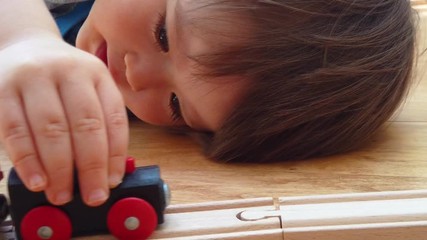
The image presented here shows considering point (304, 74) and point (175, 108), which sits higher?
point (304, 74)

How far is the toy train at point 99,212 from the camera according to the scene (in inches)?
19.2

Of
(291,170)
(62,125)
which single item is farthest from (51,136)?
(291,170)

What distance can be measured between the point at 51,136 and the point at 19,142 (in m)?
0.02

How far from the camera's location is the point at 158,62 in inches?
33.6

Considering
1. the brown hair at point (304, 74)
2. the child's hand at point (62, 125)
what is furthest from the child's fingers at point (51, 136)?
the brown hair at point (304, 74)

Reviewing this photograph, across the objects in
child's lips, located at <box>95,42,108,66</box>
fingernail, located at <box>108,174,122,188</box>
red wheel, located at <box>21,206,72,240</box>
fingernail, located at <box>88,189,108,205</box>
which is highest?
fingernail, located at <box>108,174,122,188</box>

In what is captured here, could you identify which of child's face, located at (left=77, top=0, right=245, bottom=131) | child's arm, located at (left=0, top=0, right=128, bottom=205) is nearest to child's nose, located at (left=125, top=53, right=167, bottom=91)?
child's face, located at (left=77, top=0, right=245, bottom=131)

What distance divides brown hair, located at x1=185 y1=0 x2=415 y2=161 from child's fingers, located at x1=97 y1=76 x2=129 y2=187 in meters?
0.25

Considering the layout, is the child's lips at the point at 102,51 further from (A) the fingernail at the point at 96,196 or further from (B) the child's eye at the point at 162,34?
(A) the fingernail at the point at 96,196

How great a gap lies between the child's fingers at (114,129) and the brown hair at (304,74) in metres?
0.25

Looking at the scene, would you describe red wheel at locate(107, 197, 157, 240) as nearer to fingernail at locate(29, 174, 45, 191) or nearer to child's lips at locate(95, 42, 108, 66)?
fingernail at locate(29, 174, 45, 191)

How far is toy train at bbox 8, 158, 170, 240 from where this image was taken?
0.49m

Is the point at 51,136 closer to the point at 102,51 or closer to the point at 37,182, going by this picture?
the point at 37,182

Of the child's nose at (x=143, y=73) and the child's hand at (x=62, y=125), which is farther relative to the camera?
the child's nose at (x=143, y=73)
